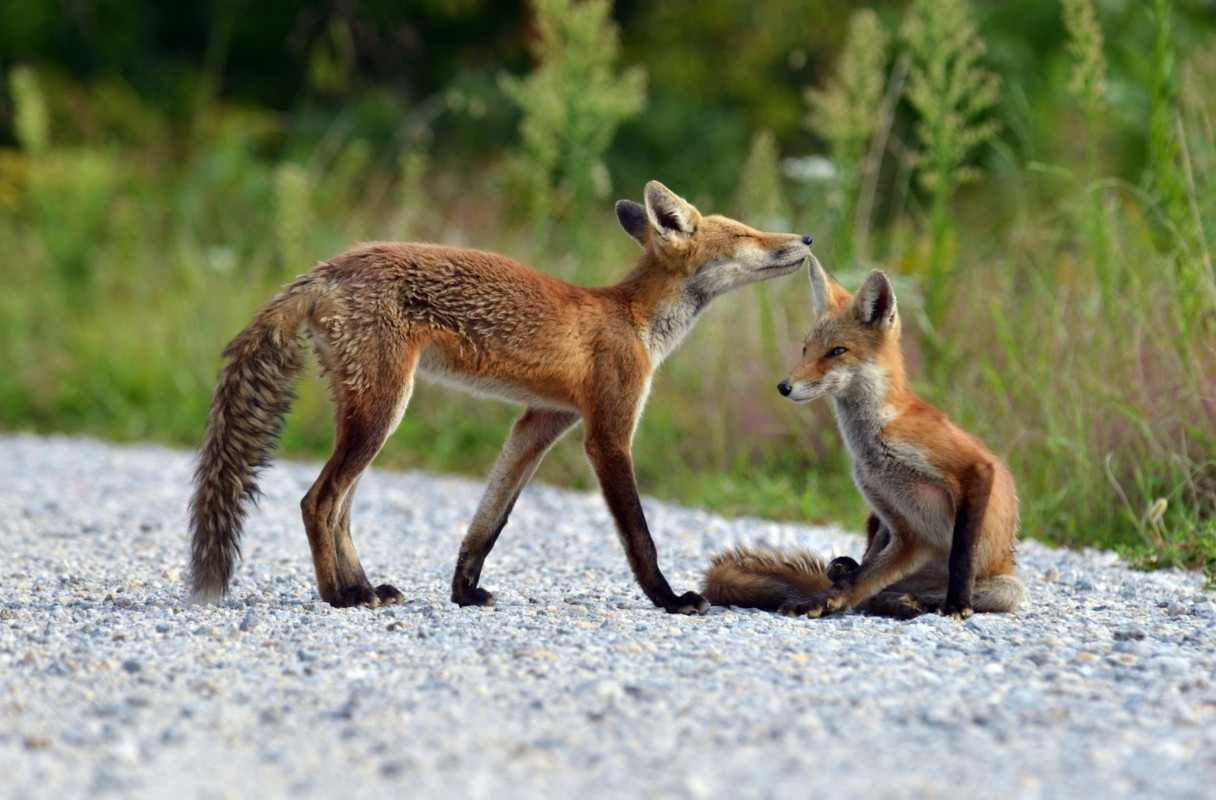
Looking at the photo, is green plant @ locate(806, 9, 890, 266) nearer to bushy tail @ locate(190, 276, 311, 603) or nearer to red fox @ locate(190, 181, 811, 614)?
red fox @ locate(190, 181, 811, 614)

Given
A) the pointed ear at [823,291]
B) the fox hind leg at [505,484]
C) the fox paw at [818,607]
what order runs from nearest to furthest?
the fox paw at [818,607]
the fox hind leg at [505,484]
the pointed ear at [823,291]

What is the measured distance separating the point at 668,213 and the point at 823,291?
0.72 metres

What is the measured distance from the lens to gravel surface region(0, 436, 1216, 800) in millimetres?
3162

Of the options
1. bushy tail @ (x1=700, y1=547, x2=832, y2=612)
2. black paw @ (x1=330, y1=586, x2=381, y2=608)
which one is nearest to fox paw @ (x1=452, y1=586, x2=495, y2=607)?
black paw @ (x1=330, y1=586, x2=381, y2=608)

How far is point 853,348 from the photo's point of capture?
5281 millimetres

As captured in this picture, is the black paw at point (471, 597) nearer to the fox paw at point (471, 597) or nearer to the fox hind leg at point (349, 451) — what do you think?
the fox paw at point (471, 597)

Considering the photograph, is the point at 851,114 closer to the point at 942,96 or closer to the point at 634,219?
the point at 942,96

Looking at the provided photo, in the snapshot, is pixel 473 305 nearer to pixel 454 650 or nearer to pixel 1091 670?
pixel 454 650

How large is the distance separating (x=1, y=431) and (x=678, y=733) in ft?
32.4

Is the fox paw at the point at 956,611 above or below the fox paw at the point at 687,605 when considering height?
above

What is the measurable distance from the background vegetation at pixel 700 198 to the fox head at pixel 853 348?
1.82m

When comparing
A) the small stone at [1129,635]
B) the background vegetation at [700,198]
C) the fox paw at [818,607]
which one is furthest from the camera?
the background vegetation at [700,198]

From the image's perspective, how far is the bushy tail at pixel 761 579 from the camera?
17.2 feet

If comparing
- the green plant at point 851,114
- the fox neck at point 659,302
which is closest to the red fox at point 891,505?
the fox neck at point 659,302
